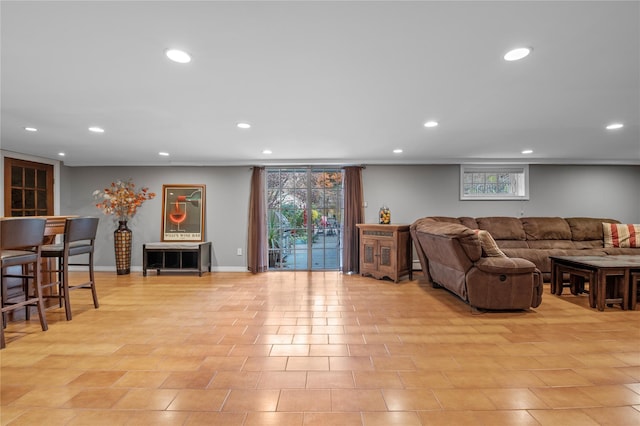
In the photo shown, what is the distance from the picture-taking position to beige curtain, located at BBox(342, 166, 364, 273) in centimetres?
565

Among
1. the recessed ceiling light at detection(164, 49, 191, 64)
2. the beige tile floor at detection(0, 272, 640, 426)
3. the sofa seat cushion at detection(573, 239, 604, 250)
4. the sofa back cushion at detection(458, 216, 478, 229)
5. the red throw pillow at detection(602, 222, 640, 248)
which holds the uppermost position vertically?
the recessed ceiling light at detection(164, 49, 191, 64)

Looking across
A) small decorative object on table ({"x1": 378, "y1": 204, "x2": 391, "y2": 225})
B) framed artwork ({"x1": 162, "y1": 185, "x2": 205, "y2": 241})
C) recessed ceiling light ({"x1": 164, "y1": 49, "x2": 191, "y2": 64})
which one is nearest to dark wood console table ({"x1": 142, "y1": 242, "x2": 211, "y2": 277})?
framed artwork ({"x1": 162, "y1": 185, "x2": 205, "y2": 241})

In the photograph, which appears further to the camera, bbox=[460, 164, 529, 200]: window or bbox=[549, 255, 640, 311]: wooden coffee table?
bbox=[460, 164, 529, 200]: window

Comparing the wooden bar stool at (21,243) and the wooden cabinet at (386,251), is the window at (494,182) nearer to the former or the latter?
the wooden cabinet at (386,251)

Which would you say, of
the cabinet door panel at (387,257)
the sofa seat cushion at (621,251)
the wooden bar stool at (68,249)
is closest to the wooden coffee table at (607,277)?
the sofa seat cushion at (621,251)

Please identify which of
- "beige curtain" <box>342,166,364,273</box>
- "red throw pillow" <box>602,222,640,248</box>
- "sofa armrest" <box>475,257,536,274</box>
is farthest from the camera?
"beige curtain" <box>342,166,364,273</box>

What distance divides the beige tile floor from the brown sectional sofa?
10.8 inches

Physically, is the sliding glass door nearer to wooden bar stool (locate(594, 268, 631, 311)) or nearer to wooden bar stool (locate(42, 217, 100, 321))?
wooden bar stool (locate(42, 217, 100, 321))

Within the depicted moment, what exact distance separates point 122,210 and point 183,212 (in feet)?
3.38

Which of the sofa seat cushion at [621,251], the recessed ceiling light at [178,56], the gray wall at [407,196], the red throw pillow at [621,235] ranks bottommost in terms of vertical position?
the sofa seat cushion at [621,251]

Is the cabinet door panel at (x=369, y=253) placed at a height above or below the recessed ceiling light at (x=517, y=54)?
below

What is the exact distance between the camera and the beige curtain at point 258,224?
5.70m

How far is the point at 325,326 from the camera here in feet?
9.66

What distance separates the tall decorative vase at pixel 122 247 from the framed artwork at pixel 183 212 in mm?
629
